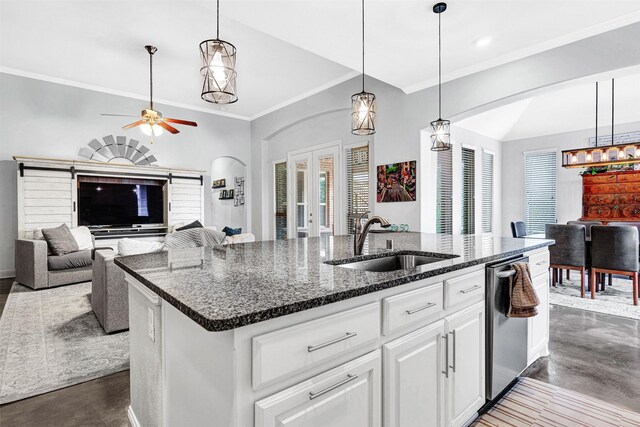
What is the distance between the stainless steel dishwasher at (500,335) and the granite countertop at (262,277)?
0.37ft

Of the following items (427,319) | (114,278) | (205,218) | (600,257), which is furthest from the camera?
(205,218)

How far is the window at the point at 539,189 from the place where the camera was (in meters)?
6.75

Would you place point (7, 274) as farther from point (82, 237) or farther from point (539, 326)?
point (539, 326)

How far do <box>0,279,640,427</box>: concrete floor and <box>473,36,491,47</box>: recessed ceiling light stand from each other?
2943 mm

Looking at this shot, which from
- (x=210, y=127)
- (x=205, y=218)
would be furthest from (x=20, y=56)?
(x=205, y=218)

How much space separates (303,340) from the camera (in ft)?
3.22

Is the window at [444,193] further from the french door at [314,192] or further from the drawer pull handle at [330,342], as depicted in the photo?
the drawer pull handle at [330,342]

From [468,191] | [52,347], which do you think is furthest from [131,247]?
[468,191]

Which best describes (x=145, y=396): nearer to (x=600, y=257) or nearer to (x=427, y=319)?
(x=427, y=319)

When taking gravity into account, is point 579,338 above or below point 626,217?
below

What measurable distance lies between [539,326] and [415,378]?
1652mm

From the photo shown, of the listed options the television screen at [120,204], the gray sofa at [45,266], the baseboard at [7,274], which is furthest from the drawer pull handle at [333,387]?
the baseboard at [7,274]

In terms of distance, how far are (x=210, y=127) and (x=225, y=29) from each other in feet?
11.7

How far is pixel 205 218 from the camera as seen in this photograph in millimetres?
7230
